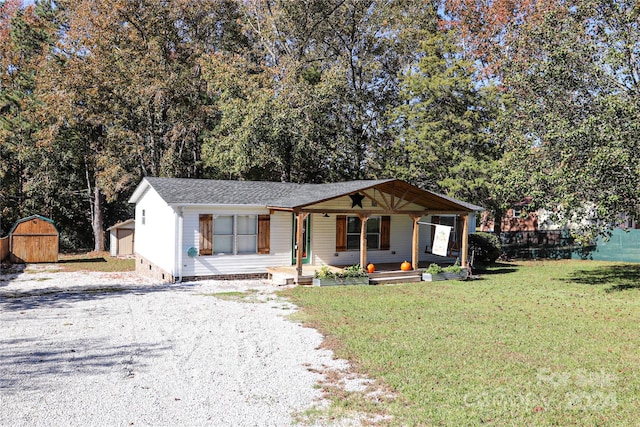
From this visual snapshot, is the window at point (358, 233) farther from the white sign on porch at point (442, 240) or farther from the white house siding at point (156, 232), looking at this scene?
the white house siding at point (156, 232)

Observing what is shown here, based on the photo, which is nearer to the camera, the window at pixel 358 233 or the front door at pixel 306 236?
the front door at pixel 306 236

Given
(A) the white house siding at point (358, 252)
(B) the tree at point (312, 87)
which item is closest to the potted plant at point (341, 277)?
(A) the white house siding at point (358, 252)

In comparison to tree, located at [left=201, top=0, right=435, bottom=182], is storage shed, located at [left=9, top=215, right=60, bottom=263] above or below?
below

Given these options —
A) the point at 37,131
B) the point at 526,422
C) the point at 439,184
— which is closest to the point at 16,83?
the point at 37,131

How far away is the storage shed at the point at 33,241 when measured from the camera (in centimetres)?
2138

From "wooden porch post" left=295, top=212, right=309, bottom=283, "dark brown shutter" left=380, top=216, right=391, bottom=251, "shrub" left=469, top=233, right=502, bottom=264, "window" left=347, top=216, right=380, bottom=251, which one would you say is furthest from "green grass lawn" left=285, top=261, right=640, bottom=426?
"shrub" left=469, top=233, right=502, bottom=264

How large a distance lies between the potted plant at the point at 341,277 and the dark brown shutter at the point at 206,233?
11.4 feet

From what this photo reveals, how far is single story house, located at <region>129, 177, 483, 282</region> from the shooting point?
1501cm

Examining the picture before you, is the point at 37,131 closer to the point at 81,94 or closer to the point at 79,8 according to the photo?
the point at 81,94

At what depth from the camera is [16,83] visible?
26.9 metres

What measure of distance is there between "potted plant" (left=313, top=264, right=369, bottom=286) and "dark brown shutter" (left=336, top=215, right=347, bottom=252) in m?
2.42

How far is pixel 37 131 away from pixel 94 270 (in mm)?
10516

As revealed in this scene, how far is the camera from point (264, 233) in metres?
16.1

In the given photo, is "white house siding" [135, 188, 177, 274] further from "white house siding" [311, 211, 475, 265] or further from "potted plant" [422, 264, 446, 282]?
"potted plant" [422, 264, 446, 282]
